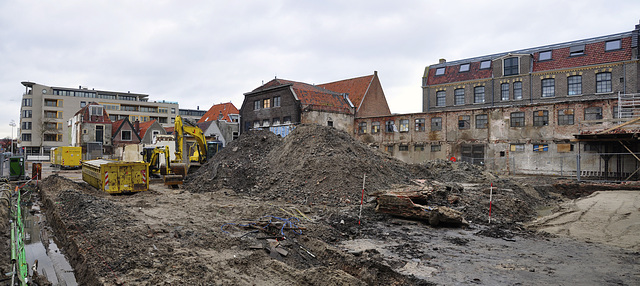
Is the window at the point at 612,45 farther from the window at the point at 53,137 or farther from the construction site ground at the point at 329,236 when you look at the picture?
the window at the point at 53,137

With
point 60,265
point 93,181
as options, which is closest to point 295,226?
point 60,265

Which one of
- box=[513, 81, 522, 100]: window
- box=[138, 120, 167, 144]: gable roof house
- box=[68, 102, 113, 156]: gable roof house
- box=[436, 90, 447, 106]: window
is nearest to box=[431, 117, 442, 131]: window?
box=[436, 90, 447, 106]: window

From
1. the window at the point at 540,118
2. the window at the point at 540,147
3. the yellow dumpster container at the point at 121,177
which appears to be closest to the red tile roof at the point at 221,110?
the window at the point at 540,118

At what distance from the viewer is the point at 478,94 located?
3919 centimetres

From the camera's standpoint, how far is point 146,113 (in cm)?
8138

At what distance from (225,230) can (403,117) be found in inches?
1127

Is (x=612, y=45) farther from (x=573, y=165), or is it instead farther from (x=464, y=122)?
(x=464, y=122)

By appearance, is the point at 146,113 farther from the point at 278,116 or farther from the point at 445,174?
the point at 445,174

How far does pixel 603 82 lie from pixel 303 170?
31064 mm

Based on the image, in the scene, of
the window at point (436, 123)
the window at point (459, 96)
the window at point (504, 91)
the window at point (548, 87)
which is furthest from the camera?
the window at point (459, 96)

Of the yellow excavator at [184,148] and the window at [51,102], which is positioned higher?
the window at [51,102]

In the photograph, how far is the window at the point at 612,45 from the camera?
3232 cm

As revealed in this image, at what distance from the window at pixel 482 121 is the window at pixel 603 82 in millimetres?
11396

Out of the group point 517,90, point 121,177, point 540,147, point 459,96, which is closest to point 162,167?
point 121,177
